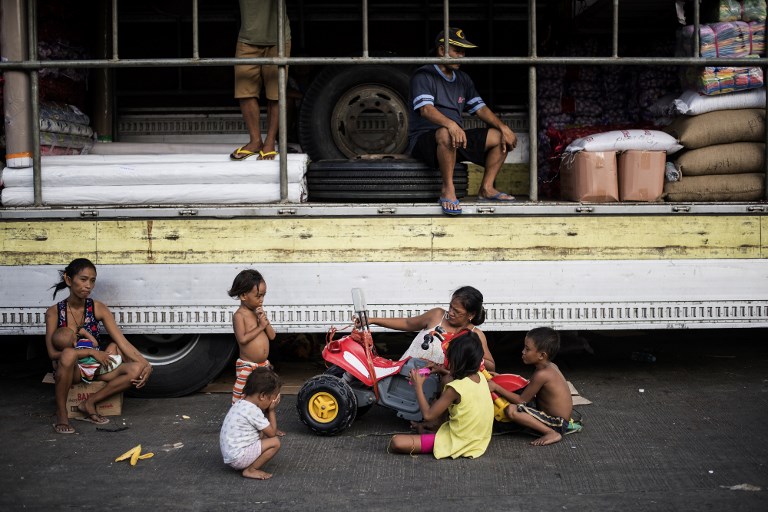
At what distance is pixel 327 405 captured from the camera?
17.3 ft

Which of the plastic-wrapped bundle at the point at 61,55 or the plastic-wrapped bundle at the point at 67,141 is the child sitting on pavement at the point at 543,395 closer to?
the plastic-wrapped bundle at the point at 67,141

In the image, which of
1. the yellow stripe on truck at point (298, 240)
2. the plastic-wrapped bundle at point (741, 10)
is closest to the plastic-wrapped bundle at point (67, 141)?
the yellow stripe on truck at point (298, 240)

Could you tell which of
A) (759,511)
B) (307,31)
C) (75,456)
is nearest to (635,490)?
(759,511)

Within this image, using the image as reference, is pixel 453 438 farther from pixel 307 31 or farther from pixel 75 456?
pixel 307 31

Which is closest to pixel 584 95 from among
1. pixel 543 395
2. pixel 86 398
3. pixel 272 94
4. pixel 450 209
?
pixel 450 209

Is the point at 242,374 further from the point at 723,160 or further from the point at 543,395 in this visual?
the point at 723,160

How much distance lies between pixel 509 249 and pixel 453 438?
1532mm

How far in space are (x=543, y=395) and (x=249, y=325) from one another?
175cm

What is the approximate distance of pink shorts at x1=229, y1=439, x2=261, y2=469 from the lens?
4.58 metres

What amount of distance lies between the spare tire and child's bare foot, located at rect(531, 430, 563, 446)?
186 cm

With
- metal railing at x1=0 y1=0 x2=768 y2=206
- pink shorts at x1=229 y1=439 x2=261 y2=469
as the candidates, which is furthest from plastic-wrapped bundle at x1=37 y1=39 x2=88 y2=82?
pink shorts at x1=229 y1=439 x2=261 y2=469

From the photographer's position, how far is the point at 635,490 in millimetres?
4406

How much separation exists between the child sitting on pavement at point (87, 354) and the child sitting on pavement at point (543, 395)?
92.6 inches

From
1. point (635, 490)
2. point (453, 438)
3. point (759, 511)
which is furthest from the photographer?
point (453, 438)
